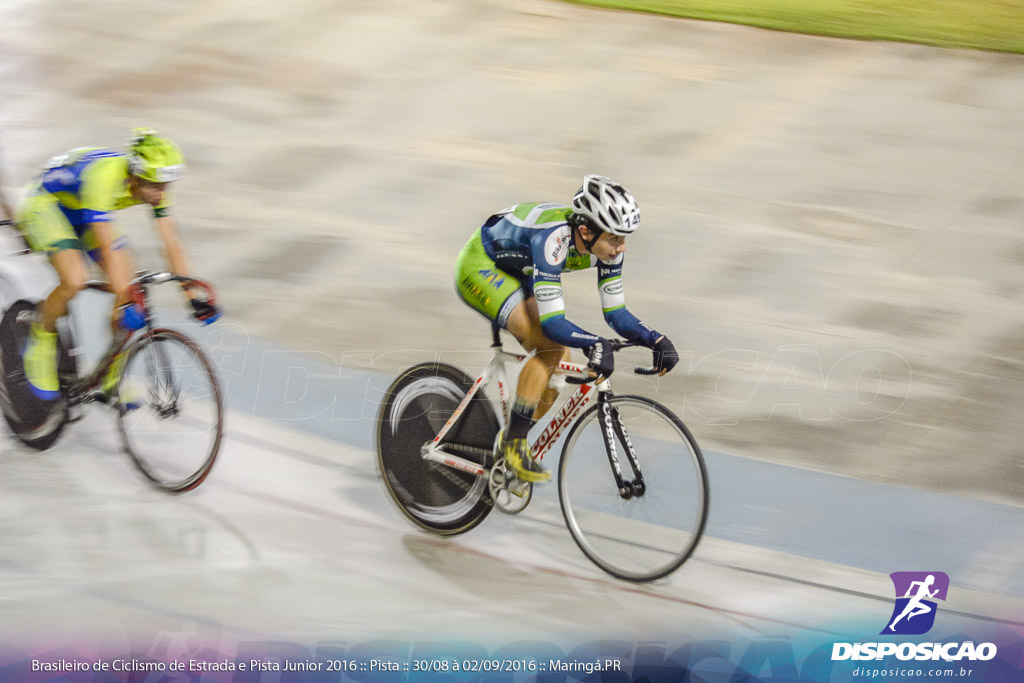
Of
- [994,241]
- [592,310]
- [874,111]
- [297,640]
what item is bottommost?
[297,640]

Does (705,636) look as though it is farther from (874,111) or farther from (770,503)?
(874,111)

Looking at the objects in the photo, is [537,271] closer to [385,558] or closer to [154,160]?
[385,558]

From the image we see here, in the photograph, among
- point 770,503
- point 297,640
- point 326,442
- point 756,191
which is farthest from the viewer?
point 756,191

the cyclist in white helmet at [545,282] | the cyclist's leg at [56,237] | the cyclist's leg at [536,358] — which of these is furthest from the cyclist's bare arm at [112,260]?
the cyclist's leg at [536,358]

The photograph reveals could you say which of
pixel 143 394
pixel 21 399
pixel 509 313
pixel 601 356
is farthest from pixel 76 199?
pixel 601 356

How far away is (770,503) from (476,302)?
1.50 metres

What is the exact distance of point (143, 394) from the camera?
13.1ft

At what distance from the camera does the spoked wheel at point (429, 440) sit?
148 inches

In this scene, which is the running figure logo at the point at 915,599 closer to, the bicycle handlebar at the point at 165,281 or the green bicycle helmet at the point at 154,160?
the bicycle handlebar at the point at 165,281

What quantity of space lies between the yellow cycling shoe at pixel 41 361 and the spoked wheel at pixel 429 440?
Result: 4.56ft

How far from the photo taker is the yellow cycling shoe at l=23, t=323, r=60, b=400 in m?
4.12

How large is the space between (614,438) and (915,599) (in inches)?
48.7

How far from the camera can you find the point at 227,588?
144 inches

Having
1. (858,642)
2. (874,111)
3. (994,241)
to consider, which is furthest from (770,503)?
(874,111)
